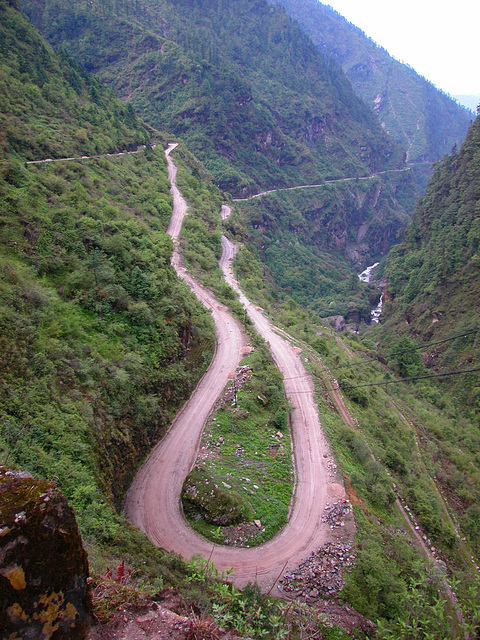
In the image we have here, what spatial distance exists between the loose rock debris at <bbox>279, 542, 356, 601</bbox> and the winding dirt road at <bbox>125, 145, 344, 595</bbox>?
375 mm

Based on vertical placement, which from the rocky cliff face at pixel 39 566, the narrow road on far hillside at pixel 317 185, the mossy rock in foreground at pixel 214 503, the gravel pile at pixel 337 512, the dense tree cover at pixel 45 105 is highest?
the narrow road on far hillside at pixel 317 185

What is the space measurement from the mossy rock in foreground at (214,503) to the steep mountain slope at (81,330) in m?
2.95

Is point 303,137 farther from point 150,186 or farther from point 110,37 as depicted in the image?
point 150,186

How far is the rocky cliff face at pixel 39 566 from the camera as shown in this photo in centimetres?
480

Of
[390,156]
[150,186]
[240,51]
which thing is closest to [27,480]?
[150,186]

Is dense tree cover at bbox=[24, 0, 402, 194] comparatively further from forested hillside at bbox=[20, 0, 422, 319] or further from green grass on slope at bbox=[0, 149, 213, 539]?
green grass on slope at bbox=[0, 149, 213, 539]

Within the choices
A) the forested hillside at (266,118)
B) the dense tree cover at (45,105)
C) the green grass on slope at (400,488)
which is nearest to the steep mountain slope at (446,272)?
the green grass on slope at (400,488)

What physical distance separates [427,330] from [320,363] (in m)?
38.9

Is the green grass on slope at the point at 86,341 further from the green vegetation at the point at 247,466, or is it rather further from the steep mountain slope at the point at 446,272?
the steep mountain slope at the point at 446,272

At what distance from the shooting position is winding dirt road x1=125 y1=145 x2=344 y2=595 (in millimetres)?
14539

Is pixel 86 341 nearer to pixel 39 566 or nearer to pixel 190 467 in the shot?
pixel 190 467

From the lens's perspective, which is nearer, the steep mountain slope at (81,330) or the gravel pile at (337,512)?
the steep mountain slope at (81,330)

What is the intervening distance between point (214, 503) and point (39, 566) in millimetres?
11429

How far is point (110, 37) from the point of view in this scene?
10338 centimetres
